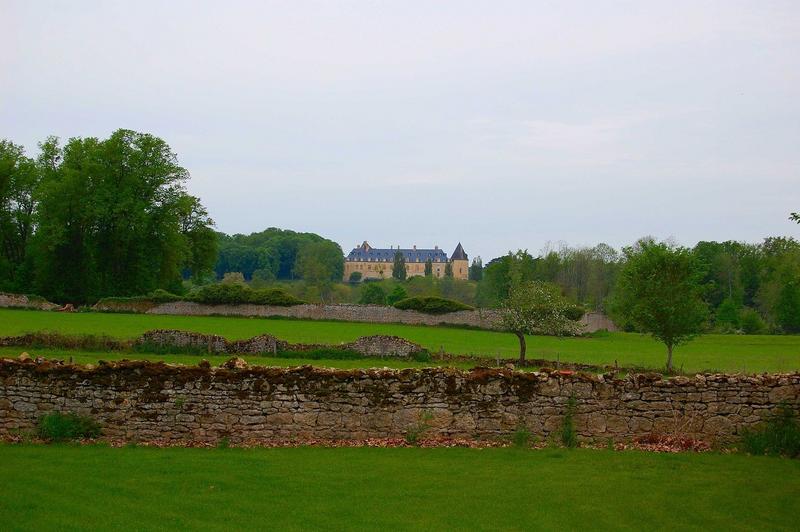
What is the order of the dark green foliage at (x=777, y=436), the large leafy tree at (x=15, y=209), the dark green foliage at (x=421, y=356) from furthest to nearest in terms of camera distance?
1. the large leafy tree at (x=15, y=209)
2. the dark green foliage at (x=421, y=356)
3. the dark green foliage at (x=777, y=436)

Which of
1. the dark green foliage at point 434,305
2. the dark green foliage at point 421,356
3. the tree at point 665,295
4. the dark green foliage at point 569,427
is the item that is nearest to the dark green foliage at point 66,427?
the dark green foliage at point 569,427

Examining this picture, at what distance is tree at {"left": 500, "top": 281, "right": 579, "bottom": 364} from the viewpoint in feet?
120

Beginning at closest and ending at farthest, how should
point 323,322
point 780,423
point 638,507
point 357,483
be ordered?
point 638,507 → point 357,483 → point 780,423 → point 323,322

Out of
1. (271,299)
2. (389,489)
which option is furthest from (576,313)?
(389,489)

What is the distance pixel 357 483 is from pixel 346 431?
10.7 ft

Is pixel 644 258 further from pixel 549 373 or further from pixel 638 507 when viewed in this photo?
pixel 638 507

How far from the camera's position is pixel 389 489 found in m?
11.3

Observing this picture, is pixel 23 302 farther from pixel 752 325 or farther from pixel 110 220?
pixel 752 325

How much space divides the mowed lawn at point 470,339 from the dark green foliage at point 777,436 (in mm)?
17692

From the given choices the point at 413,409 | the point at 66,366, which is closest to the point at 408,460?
the point at 413,409

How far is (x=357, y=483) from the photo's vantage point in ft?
Answer: 37.9

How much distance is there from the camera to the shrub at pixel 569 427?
1457 cm

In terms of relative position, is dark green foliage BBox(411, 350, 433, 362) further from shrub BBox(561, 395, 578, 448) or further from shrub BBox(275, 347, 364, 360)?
shrub BBox(561, 395, 578, 448)

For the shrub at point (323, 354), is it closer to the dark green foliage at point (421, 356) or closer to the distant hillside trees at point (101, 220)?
the dark green foliage at point (421, 356)
